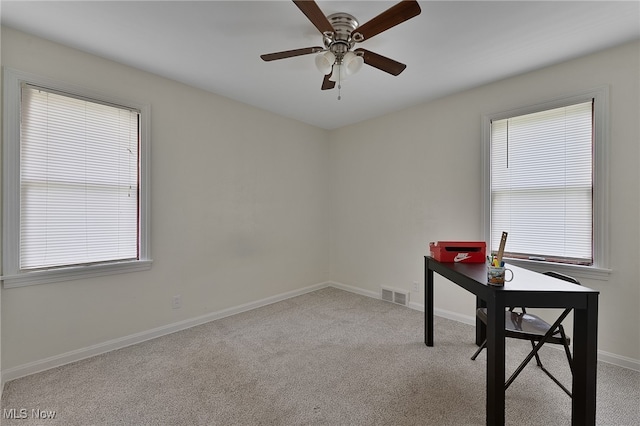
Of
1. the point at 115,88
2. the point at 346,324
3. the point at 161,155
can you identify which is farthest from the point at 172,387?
the point at 115,88

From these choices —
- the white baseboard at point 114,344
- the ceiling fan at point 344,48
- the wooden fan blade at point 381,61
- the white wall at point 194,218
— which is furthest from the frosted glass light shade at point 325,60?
the white baseboard at point 114,344

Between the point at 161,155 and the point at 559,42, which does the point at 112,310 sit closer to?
the point at 161,155

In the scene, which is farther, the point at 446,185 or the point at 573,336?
the point at 446,185

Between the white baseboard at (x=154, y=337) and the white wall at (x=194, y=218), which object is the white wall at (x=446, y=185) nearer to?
the white baseboard at (x=154, y=337)

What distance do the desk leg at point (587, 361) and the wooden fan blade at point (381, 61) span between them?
5.91 ft

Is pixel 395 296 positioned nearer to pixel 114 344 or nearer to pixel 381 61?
pixel 381 61

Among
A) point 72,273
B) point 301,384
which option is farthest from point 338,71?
point 72,273

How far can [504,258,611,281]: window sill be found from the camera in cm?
231

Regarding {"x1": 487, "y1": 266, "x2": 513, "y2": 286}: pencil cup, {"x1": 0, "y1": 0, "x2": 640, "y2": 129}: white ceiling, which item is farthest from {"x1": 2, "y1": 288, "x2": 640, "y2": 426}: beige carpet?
{"x1": 0, "y1": 0, "x2": 640, "y2": 129}: white ceiling

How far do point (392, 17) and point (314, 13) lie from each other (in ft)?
1.39

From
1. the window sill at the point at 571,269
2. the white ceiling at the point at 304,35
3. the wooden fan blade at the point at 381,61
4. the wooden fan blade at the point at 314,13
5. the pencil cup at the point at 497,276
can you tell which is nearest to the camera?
the wooden fan blade at the point at 314,13

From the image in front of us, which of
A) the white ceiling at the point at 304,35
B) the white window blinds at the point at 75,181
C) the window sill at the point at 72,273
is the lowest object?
the window sill at the point at 72,273

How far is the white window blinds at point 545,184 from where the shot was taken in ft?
7.98

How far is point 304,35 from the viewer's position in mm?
2105
